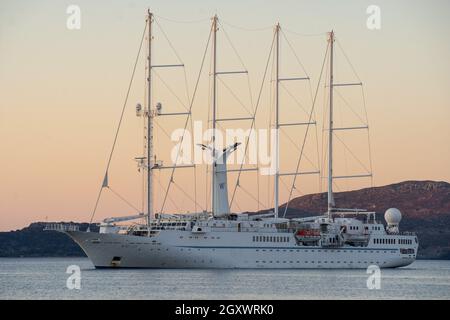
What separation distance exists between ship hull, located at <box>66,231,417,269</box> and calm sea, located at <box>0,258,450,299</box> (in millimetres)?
2211

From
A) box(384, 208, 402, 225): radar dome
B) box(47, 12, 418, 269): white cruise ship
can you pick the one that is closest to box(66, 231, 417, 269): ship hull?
box(47, 12, 418, 269): white cruise ship

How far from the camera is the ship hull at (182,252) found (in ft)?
308

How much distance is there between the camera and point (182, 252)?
311ft

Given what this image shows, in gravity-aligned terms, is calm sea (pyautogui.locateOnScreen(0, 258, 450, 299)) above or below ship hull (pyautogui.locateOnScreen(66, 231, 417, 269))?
below

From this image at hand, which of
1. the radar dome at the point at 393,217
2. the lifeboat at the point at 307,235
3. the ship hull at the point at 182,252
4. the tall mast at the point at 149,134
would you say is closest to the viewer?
the tall mast at the point at 149,134


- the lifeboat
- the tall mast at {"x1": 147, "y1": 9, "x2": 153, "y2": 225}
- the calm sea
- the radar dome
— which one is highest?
the tall mast at {"x1": 147, "y1": 9, "x2": 153, "y2": 225}

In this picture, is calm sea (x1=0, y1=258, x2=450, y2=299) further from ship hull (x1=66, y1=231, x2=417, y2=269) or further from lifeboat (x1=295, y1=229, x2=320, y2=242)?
lifeboat (x1=295, y1=229, x2=320, y2=242)

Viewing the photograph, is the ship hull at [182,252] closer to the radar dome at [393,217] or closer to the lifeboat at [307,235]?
the lifeboat at [307,235]

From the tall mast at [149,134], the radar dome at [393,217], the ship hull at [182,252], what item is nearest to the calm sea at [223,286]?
the ship hull at [182,252]

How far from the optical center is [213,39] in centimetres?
9294

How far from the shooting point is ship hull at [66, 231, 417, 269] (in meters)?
93.9

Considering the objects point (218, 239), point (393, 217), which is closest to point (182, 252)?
point (218, 239)

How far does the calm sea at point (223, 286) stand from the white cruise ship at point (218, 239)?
259 cm
